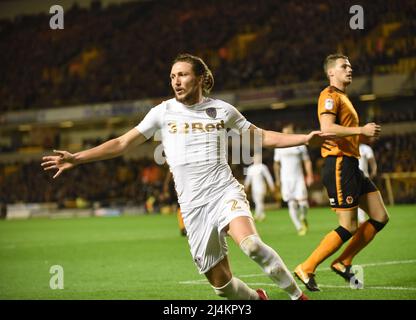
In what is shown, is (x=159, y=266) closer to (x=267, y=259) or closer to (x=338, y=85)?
(x=338, y=85)

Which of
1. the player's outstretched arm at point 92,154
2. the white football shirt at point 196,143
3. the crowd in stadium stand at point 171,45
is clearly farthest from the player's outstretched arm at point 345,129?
the crowd in stadium stand at point 171,45

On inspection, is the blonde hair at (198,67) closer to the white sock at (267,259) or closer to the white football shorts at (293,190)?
the white sock at (267,259)

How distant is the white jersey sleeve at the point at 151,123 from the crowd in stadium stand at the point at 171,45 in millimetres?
26598

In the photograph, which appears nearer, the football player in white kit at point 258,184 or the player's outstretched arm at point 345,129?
the player's outstretched arm at point 345,129

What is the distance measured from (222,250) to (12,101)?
41.9 metres

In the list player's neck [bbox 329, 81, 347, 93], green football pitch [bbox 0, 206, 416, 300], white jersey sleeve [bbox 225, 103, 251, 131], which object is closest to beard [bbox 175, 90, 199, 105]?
white jersey sleeve [bbox 225, 103, 251, 131]

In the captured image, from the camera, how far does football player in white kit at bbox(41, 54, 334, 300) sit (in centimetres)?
615

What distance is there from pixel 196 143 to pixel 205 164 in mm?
197

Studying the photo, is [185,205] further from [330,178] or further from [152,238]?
[152,238]

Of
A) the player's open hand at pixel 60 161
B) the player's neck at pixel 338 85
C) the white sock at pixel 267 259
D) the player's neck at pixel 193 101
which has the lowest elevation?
the white sock at pixel 267 259

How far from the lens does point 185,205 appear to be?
6348 mm

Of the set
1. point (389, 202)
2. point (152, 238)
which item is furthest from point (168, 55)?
point (152, 238)

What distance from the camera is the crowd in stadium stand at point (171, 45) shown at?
34.3m

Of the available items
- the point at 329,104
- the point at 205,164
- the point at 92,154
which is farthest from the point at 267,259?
the point at 329,104
